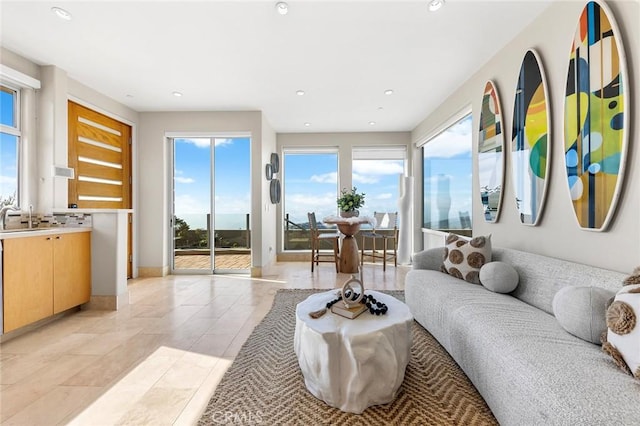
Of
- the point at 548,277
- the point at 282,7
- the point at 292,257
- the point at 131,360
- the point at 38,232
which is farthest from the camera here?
the point at 292,257

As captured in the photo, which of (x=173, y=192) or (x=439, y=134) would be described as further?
(x=173, y=192)

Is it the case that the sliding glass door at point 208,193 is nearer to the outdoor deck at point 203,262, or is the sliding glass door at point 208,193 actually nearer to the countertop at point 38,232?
the outdoor deck at point 203,262

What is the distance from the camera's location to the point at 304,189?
581 centimetres

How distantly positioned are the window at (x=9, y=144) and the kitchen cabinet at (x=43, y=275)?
77 cm

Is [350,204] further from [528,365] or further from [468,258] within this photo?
[528,365]

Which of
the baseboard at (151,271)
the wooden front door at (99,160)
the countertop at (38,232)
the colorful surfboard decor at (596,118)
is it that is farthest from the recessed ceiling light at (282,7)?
the baseboard at (151,271)

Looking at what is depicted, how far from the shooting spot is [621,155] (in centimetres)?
153

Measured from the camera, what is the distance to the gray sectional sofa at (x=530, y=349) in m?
0.96

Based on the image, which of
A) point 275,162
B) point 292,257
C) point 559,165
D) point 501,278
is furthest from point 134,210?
point 559,165

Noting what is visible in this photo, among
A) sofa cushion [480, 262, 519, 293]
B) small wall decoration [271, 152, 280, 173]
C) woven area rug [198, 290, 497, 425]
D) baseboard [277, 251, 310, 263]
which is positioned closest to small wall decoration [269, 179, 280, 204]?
small wall decoration [271, 152, 280, 173]

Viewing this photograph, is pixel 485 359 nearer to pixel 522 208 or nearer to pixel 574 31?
pixel 522 208

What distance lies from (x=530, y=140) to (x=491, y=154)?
535 millimetres

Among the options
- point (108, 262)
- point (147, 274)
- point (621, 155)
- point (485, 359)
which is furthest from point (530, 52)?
point (147, 274)

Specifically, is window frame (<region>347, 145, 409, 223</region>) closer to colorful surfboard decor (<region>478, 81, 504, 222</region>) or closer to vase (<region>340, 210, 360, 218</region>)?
vase (<region>340, 210, 360, 218</region>)
